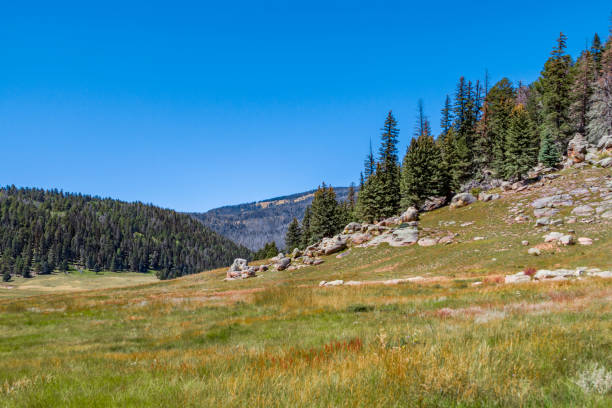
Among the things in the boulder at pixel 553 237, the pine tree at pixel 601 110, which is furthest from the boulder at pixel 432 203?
the boulder at pixel 553 237

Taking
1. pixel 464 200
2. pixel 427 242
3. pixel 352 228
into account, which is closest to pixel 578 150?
pixel 464 200

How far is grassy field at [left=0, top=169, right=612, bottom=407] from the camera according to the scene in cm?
381

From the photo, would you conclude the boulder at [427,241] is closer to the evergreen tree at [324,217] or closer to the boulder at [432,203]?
the boulder at [432,203]

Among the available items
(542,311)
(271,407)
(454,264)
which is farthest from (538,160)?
(271,407)

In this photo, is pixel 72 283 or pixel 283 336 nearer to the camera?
pixel 283 336

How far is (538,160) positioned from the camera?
55.2 m

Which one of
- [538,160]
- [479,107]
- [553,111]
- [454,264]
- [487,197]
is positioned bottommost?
[454,264]

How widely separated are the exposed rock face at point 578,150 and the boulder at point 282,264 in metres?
51.7

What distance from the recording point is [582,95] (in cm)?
5769

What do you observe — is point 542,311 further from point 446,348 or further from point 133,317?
point 133,317

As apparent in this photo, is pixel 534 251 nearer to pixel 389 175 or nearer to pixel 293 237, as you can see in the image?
pixel 389 175

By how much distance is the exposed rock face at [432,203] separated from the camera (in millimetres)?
61875

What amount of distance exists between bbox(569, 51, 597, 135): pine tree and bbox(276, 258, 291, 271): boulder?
6097 centimetres

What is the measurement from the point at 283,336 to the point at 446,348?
21.1 feet
